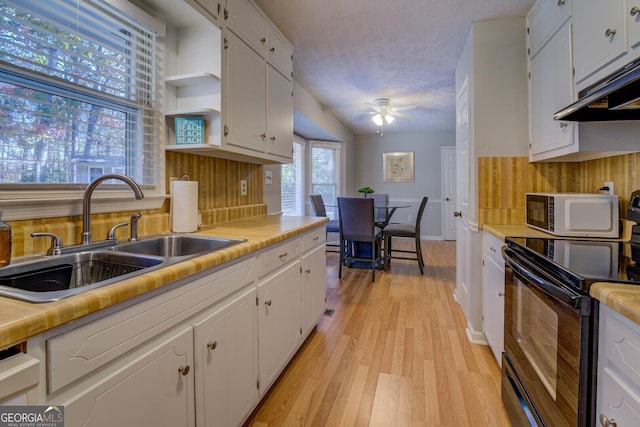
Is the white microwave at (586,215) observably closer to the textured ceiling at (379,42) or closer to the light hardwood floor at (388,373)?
the light hardwood floor at (388,373)

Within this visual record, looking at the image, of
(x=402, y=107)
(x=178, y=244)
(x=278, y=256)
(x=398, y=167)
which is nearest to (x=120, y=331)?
(x=178, y=244)

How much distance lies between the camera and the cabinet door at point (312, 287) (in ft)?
7.02

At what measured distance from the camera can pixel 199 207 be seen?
2.02 m

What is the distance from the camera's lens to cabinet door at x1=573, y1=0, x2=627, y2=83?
129cm

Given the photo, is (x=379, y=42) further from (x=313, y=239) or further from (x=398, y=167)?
(x=398, y=167)

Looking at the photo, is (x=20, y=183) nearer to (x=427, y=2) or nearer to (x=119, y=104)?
(x=119, y=104)

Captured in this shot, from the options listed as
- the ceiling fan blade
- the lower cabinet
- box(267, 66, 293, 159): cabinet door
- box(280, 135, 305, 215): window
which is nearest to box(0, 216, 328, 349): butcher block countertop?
the lower cabinet

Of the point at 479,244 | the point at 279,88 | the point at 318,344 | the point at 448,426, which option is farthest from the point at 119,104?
the point at 479,244

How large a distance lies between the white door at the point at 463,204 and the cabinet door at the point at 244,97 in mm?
1602

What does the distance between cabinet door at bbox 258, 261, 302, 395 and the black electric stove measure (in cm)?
118

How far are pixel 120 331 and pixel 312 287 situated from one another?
158cm

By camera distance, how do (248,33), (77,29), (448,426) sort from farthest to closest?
(248,33), (448,426), (77,29)

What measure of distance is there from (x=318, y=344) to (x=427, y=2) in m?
2.43

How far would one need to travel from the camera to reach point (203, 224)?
6.59 feet
